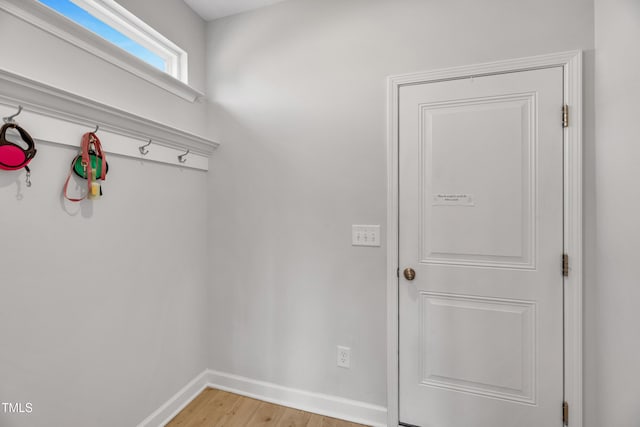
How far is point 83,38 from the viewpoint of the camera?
1364mm

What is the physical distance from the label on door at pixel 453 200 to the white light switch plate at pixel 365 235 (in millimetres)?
358

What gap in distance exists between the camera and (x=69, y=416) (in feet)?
4.33

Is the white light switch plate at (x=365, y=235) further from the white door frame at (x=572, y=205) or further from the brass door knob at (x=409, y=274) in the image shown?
the white door frame at (x=572, y=205)

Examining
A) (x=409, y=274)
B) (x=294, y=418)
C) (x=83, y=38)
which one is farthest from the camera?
(x=294, y=418)

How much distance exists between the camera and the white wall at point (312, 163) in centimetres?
170

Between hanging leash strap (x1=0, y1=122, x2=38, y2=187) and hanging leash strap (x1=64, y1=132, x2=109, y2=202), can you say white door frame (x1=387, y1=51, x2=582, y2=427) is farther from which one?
hanging leash strap (x1=0, y1=122, x2=38, y2=187)

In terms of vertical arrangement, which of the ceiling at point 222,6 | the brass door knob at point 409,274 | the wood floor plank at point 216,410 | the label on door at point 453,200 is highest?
the ceiling at point 222,6

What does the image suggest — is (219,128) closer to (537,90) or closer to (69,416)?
(69,416)

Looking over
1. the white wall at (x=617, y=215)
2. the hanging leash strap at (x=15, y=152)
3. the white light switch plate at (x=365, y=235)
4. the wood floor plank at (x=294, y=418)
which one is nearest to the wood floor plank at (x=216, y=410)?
the wood floor plank at (x=294, y=418)

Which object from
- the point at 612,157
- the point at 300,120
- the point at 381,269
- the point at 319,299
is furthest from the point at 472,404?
the point at 300,120

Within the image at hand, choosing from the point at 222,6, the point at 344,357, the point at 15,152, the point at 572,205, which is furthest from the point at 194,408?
the point at 222,6

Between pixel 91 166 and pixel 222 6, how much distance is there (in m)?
1.40

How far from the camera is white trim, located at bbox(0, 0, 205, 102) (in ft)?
3.79

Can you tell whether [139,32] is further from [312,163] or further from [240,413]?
[240,413]
